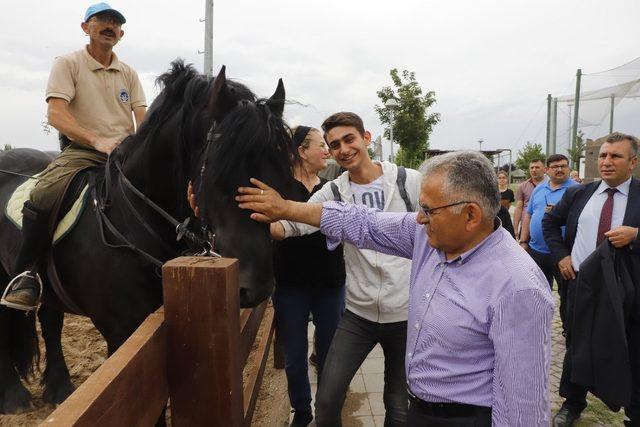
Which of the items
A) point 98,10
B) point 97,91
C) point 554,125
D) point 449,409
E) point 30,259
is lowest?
point 449,409

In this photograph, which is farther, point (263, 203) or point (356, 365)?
point (356, 365)

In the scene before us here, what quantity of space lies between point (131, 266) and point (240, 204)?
3.02 ft

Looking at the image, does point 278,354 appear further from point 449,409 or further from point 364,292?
point 449,409

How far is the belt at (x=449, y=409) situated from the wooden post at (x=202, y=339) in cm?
74

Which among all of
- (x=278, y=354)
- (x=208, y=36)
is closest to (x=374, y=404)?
(x=278, y=354)

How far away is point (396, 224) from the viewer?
195cm

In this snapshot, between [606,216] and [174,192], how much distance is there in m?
3.31

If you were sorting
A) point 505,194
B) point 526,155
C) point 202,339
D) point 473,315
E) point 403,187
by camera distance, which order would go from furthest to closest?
1. point 526,155
2. point 505,194
3. point 403,187
4. point 473,315
5. point 202,339

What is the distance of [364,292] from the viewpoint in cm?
242

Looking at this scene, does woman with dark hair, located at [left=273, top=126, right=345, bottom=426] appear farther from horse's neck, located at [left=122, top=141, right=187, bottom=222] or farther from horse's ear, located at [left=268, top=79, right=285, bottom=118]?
horse's neck, located at [left=122, top=141, right=187, bottom=222]

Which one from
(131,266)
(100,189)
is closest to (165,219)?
(131,266)

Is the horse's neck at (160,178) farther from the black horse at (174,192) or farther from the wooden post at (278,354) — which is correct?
the wooden post at (278,354)

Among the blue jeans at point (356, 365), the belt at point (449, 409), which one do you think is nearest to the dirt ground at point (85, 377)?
the blue jeans at point (356, 365)

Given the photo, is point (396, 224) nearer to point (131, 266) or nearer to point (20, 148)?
point (131, 266)
